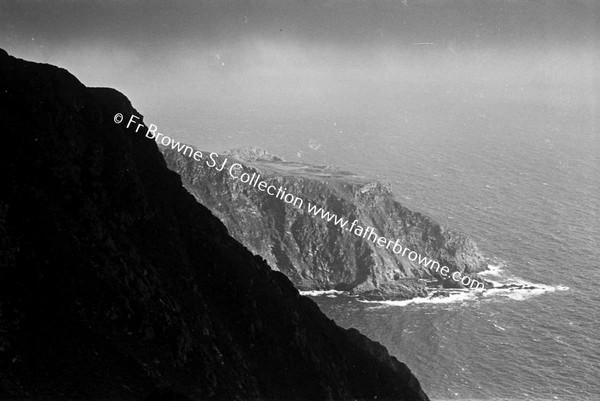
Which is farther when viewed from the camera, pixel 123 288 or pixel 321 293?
pixel 321 293

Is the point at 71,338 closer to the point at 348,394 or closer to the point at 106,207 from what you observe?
the point at 106,207

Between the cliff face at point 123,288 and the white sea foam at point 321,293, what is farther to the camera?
the white sea foam at point 321,293

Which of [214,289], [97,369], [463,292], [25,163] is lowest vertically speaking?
[97,369]

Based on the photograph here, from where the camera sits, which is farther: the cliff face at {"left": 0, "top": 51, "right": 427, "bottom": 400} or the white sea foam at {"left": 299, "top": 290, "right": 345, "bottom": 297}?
the white sea foam at {"left": 299, "top": 290, "right": 345, "bottom": 297}

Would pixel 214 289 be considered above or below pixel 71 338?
above

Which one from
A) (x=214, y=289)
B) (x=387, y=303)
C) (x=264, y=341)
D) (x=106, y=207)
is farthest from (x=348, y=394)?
(x=387, y=303)

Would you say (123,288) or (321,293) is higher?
(321,293)

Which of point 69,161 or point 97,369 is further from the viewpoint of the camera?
point 69,161

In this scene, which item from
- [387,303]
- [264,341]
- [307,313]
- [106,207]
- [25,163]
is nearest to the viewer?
[25,163]
